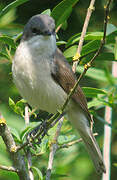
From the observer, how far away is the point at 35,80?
2.95 m

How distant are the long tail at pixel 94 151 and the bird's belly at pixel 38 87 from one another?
0.58 metres

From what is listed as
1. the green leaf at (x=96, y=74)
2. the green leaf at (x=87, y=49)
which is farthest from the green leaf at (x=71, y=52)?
the green leaf at (x=96, y=74)

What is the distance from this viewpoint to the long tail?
3.32 meters

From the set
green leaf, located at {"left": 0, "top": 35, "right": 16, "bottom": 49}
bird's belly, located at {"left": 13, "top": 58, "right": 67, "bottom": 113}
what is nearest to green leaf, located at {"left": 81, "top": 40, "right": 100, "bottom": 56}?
bird's belly, located at {"left": 13, "top": 58, "right": 67, "bottom": 113}

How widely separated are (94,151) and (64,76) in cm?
79

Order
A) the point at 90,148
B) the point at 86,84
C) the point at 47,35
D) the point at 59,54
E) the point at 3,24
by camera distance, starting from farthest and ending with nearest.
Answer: the point at 86,84 → the point at 3,24 → the point at 90,148 → the point at 59,54 → the point at 47,35

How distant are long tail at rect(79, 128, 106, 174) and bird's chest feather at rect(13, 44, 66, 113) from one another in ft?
2.04

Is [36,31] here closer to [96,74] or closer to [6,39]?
[6,39]

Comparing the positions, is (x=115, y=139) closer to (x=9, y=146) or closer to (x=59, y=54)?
(x=59, y=54)

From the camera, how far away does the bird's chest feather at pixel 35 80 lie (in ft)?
9.70

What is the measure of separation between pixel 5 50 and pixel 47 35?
0.37 metres

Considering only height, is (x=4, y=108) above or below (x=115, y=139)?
above

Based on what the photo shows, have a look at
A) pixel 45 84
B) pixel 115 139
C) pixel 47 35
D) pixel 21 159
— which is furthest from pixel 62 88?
pixel 115 139

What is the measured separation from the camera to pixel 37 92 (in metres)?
2.99
